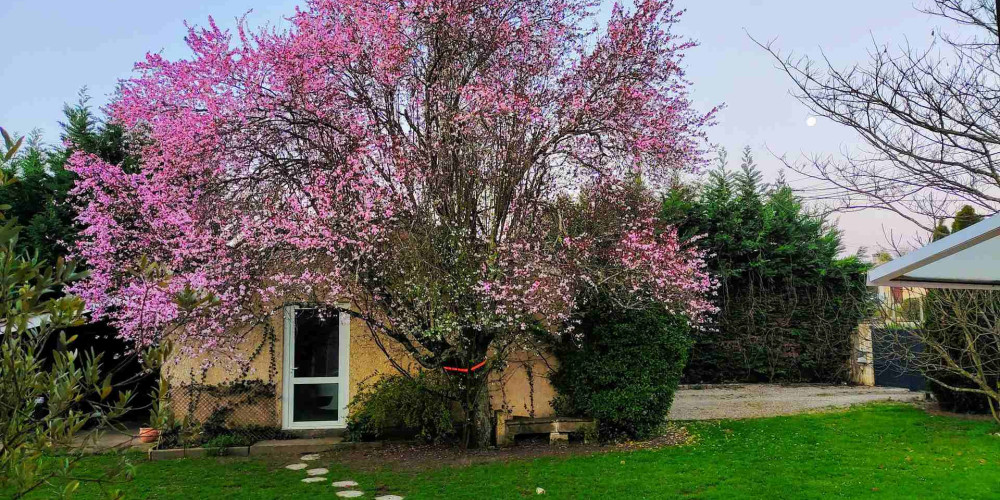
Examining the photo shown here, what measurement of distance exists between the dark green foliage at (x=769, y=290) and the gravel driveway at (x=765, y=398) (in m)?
0.76

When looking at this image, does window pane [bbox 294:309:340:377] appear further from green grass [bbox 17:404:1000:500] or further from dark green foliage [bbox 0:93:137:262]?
dark green foliage [bbox 0:93:137:262]

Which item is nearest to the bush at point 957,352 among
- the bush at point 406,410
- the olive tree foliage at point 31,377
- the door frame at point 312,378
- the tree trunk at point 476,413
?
the tree trunk at point 476,413

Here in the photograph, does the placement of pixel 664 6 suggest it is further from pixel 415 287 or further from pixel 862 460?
pixel 862 460

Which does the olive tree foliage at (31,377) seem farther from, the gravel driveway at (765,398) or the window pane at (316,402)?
the gravel driveway at (765,398)

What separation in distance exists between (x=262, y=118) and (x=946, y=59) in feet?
22.0

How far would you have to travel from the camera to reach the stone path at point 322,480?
21.5 ft

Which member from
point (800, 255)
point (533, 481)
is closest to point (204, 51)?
point (533, 481)

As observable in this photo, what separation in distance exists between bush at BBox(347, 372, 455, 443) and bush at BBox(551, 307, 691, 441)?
1886mm

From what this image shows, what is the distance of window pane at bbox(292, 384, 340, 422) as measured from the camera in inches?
383

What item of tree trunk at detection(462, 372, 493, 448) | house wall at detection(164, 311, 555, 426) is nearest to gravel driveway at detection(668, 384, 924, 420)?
house wall at detection(164, 311, 555, 426)

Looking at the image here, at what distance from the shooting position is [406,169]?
305 inches

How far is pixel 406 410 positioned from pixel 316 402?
67.2 inches

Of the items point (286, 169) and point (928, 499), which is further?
point (286, 169)

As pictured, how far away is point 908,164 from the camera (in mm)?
5023
